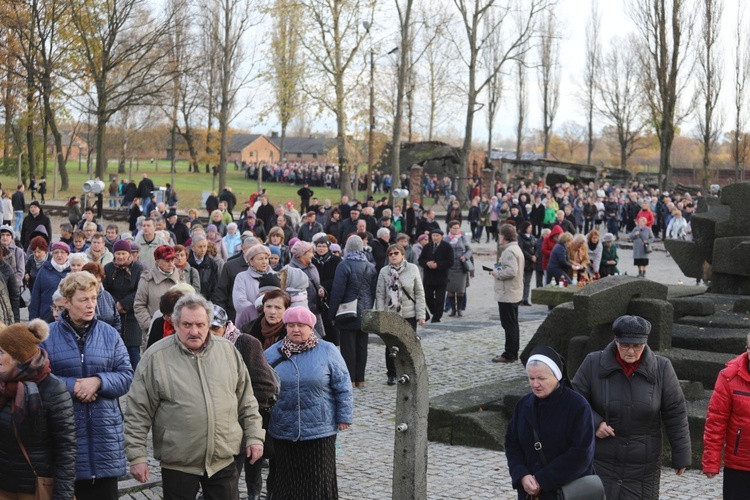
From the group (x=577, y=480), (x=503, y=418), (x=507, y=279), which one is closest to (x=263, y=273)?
(x=503, y=418)

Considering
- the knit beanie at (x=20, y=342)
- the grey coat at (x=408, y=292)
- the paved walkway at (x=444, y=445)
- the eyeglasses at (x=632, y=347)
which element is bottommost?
the paved walkway at (x=444, y=445)

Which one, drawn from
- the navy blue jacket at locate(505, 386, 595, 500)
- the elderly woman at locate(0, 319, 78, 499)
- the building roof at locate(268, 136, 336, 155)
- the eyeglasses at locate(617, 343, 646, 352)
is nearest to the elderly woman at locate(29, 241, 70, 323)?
the elderly woman at locate(0, 319, 78, 499)

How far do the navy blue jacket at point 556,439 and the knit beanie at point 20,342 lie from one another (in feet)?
8.69

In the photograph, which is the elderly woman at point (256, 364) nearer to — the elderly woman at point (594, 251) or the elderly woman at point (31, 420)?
the elderly woman at point (31, 420)

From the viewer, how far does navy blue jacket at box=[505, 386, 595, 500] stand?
5297mm

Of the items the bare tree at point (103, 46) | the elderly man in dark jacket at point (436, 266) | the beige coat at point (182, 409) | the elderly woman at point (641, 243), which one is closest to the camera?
the beige coat at point (182, 409)

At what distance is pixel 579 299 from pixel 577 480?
4435 millimetres

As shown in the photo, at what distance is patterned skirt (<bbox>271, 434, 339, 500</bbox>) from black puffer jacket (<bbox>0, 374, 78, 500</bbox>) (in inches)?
64.4

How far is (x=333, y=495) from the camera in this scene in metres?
6.96

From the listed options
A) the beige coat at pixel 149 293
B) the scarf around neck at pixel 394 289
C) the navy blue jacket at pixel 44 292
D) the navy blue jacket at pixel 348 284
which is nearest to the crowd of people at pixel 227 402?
the navy blue jacket at pixel 44 292

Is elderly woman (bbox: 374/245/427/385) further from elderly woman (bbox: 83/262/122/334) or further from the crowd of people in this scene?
elderly woman (bbox: 83/262/122/334)

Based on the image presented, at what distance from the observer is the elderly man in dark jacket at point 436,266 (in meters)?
16.8

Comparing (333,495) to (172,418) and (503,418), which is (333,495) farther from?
(503,418)

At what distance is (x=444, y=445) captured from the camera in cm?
986
